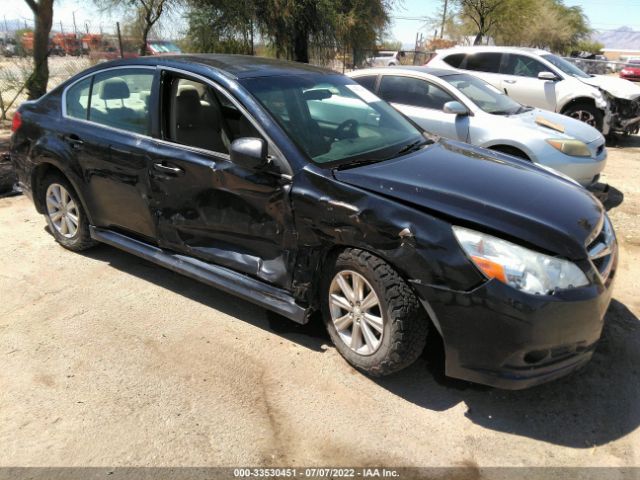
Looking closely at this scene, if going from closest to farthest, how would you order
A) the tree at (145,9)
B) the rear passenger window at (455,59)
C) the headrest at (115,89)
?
the headrest at (115,89) → the rear passenger window at (455,59) → the tree at (145,9)

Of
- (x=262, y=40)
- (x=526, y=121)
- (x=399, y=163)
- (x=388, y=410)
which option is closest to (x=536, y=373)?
(x=388, y=410)

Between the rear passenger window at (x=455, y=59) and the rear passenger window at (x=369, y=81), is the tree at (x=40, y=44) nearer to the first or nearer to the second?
the rear passenger window at (x=369, y=81)

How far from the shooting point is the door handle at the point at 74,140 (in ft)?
14.1

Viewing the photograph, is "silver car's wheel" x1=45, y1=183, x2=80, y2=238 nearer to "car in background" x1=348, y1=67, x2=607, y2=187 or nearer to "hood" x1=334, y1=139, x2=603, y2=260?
"hood" x1=334, y1=139, x2=603, y2=260

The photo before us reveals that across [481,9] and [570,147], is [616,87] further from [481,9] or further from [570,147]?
[481,9]

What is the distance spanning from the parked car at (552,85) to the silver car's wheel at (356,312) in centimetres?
803

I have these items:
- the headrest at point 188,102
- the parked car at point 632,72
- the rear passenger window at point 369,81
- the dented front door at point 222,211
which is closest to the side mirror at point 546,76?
the rear passenger window at point 369,81

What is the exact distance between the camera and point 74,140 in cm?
433

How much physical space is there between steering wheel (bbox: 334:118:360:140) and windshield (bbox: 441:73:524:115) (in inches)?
132

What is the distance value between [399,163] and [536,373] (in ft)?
4.69

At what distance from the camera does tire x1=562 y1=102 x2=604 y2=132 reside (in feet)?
31.6

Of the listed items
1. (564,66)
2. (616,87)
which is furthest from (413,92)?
(616,87)

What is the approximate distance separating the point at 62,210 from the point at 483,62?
8383 millimetres

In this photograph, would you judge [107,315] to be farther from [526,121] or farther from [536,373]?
[526,121]
